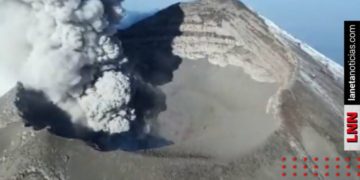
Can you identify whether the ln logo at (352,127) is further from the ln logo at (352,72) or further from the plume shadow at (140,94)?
the plume shadow at (140,94)

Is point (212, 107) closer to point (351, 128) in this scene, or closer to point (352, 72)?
point (351, 128)

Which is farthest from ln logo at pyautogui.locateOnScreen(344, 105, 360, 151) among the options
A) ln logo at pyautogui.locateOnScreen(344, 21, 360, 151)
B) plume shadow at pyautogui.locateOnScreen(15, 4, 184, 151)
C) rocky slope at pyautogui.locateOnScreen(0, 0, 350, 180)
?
plume shadow at pyautogui.locateOnScreen(15, 4, 184, 151)

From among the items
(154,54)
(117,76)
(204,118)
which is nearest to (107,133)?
(117,76)

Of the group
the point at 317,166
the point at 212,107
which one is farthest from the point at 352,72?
the point at 212,107

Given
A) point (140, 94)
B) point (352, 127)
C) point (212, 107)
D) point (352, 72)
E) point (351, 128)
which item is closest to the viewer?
point (352, 72)

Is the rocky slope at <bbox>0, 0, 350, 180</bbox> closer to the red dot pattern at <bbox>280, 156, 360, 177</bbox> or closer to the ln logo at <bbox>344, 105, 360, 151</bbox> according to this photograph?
the red dot pattern at <bbox>280, 156, 360, 177</bbox>

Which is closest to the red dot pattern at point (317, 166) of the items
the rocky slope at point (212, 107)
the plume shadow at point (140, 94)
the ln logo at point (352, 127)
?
the rocky slope at point (212, 107)

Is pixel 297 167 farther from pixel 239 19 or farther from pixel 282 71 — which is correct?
pixel 239 19
